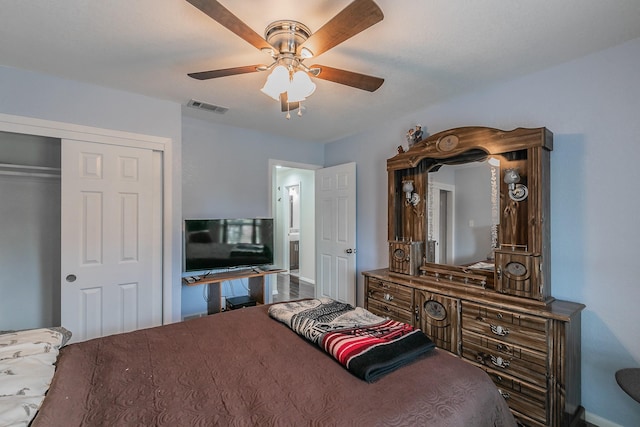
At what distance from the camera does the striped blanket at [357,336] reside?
1.29 m

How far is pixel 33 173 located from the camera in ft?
9.00

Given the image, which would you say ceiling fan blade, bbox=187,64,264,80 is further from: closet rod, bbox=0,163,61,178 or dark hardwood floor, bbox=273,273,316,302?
dark hardwood floor, bbox=273,273,316,302

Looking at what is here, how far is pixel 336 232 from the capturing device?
4.01m

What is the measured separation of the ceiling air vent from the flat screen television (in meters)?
1.18

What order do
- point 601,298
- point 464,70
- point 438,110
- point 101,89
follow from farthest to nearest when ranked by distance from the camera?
1. point 438,110
2. point 101,89
3. point 464,70
4. point 601,298

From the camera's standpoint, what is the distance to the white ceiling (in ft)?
5.20

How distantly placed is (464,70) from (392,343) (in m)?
2.04

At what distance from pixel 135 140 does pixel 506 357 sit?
3.42 meters

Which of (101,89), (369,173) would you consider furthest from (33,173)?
(369,173)

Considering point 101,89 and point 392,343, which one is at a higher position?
point 101,89

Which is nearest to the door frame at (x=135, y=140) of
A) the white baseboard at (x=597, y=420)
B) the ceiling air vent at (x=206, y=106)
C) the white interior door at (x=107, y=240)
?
the white interior door at (x=107, y=240)

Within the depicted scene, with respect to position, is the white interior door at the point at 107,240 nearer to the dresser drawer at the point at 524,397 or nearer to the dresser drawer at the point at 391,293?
the dresser drawer at the point at 391,293

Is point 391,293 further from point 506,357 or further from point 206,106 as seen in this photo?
point 206,106

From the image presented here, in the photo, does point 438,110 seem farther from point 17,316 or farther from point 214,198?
point 17,316
